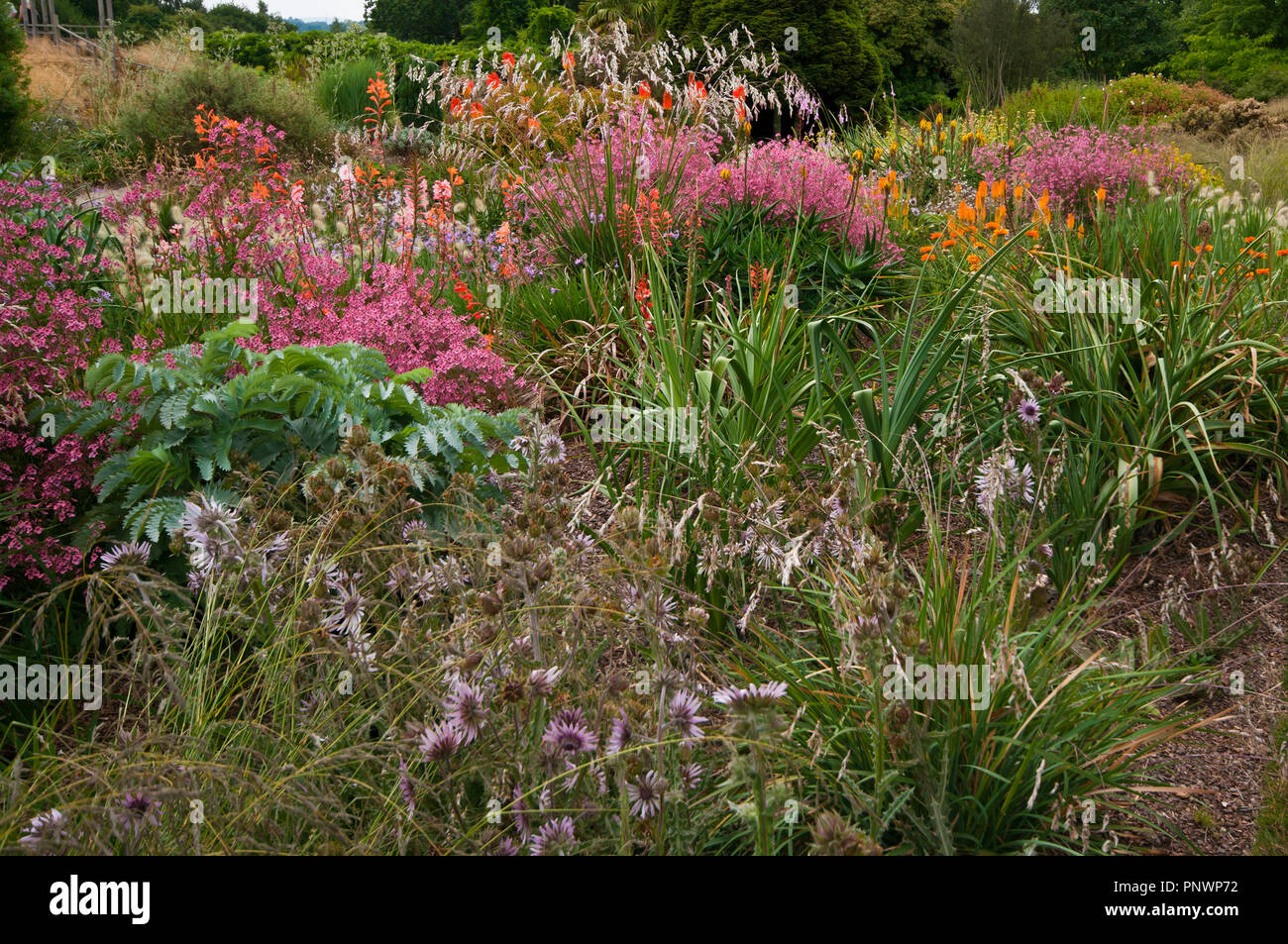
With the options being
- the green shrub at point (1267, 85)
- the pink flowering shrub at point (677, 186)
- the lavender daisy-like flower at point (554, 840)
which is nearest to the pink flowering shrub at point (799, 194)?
the pink flowering shrub at point (677, 186)

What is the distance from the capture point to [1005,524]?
2.88 metres

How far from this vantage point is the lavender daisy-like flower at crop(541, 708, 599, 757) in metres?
1.66

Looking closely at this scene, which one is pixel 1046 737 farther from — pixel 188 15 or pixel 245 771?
pixel 188 15

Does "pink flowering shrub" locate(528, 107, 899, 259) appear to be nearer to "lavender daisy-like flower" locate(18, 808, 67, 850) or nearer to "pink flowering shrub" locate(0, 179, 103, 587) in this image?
"pink flowering shrub" locate(0, 179, 103, 587)

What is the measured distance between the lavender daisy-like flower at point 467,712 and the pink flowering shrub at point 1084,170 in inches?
266

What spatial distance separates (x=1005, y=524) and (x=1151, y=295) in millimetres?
1890

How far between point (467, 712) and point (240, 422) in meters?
1.83

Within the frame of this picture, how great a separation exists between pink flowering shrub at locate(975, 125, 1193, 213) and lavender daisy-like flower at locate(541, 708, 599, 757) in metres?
6.68

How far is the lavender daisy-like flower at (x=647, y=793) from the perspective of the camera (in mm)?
1695

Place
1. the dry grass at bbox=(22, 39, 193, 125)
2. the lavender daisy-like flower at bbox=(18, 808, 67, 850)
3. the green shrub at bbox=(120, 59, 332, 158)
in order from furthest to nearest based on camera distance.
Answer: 1. the dry grass at bbox=(22, 39, 193, 125)
2. the green shrub at bbox=(120, 59, 332, 158)
3. the lavender daisy-like flower at bbox=(18, 808, 67, 850)

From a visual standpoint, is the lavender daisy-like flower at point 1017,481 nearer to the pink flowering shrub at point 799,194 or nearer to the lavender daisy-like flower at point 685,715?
the lavender daisy-like flower at point 685,715

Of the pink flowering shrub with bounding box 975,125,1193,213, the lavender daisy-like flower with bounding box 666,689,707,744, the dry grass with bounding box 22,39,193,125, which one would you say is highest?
the dry grass with bounding box 22,39,193,125

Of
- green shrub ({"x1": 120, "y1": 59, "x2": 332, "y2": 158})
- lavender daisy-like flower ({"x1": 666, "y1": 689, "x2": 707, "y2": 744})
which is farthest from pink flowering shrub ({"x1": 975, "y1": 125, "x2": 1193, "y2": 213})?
green shrub ({"x1": 120, "y1": 59, "x2": 332, "y2": 158})

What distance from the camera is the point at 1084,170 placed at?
756 cm
